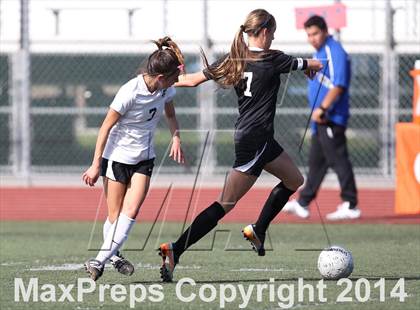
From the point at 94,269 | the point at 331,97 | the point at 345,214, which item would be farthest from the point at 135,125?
the point at 345,214

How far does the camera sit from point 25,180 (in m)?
18.5

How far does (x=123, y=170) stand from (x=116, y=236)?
1.70 feet

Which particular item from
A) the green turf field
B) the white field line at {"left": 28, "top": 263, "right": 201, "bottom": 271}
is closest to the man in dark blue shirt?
the green turf field

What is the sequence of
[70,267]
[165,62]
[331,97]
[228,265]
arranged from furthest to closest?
[331,97] → [228,265] → [70,267] → [165,62]

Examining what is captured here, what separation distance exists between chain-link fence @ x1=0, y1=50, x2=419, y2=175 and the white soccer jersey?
9.81 metres

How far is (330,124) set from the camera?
46.3ft

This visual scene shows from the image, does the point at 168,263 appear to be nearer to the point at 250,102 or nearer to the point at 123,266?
the point at 123,266

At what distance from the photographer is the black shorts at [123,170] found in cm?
870

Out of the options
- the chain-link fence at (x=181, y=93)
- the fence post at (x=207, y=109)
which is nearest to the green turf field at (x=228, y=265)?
the fence post at (x=207, y=109)

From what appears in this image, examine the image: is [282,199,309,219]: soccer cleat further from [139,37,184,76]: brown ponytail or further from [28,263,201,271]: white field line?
[139,37,184,76]: brown ponytail

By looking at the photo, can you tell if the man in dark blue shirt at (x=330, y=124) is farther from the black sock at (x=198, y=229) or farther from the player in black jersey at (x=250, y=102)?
the black sock at (x=198, y=229)

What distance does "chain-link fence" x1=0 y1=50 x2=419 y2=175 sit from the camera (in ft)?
63.4

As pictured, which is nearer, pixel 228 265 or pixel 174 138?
pixel 174 138

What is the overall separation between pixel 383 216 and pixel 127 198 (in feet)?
22.9
